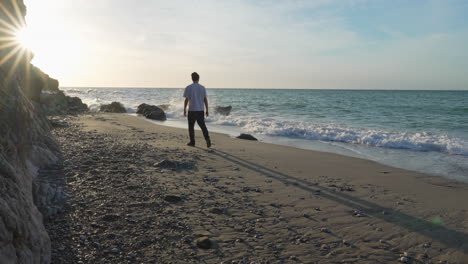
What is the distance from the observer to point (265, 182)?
17.9 feet

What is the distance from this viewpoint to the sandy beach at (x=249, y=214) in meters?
3.10

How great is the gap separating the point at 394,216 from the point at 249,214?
6.54ft

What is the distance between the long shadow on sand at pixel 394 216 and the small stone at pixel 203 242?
2.32m

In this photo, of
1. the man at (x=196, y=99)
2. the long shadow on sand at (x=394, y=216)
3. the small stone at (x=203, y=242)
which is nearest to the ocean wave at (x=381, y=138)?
the man at (x=196, y=99)

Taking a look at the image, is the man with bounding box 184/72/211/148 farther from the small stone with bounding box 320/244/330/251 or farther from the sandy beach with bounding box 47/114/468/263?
the small stone with bounding box 320/244/330/251

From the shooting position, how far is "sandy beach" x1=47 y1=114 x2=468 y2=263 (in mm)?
3096

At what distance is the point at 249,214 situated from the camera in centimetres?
402

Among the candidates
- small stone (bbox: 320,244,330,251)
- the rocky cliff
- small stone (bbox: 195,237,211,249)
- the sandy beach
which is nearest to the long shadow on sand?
the sandy beach

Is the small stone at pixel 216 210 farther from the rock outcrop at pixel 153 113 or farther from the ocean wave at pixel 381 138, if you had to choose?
the rock outcrop at pixel 153 113

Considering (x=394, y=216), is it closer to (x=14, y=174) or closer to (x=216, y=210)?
(x=216, y=210)

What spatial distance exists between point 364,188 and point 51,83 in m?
28.2

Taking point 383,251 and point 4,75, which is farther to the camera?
point 383,251

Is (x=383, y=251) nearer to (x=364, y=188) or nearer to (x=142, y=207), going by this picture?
(x=364, y=188)

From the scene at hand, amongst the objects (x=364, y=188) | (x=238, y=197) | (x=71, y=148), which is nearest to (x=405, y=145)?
(x=364, y=188)
